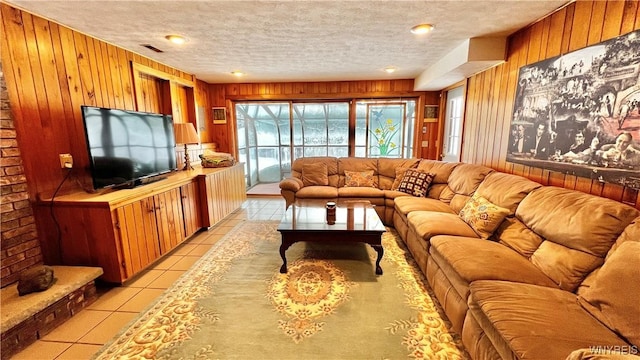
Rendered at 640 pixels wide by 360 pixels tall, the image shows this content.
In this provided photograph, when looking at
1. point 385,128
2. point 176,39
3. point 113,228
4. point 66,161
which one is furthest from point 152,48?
point 385,128

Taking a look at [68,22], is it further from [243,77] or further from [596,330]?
[596,330]

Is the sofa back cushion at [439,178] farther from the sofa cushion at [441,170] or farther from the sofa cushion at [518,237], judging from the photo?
the sofa cushion at [518,237]

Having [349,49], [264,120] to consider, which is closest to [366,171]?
[349,49]

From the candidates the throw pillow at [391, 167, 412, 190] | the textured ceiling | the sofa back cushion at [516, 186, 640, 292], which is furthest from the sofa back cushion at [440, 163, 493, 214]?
the textured ceiling

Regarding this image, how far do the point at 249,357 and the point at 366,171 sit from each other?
3.13 meters

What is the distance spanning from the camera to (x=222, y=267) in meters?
2.55

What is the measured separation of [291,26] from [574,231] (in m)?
2.55

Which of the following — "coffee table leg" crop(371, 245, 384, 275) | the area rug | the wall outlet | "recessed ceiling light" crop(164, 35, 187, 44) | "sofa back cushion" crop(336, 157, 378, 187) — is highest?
"recessed ceiling light" crop(164, 35, 187, 44)

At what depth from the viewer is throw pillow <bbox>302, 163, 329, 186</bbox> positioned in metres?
4.13

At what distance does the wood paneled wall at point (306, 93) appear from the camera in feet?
15.4

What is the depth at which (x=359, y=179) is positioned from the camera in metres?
4.04

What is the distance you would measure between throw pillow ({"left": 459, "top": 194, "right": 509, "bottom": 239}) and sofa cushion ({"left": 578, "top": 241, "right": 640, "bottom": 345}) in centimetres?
79

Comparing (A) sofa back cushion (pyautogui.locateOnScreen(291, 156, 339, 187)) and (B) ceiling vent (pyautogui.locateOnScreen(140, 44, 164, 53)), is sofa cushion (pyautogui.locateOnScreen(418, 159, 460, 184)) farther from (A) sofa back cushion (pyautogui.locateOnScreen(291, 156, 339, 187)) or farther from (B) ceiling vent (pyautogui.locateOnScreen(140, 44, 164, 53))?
(B) ceiling vent (pyautogui.locateOnScreen(140, 44, 164, 53))

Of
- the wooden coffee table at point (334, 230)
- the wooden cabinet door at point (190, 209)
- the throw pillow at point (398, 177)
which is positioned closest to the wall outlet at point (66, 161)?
the wooden cabinet door at point (190, 209)
